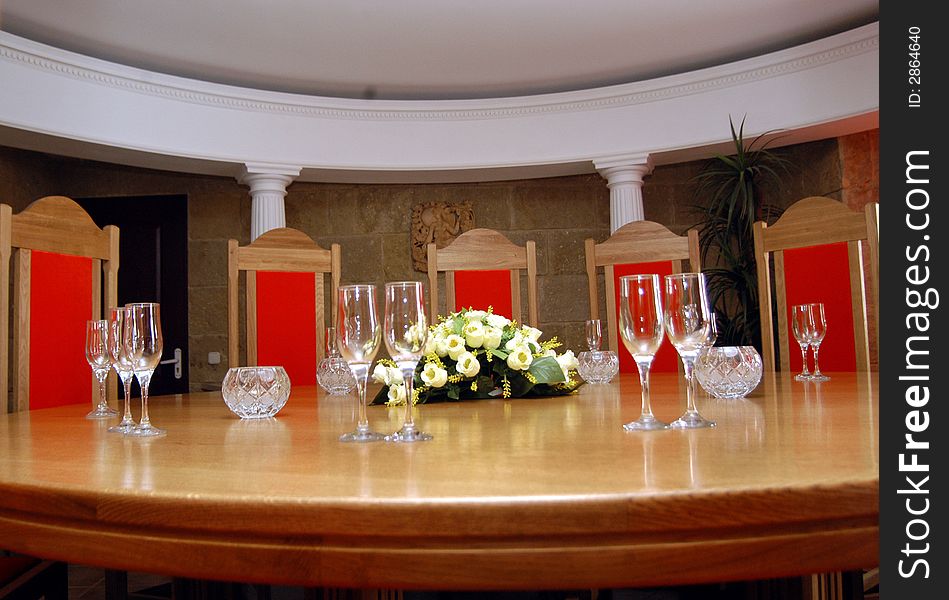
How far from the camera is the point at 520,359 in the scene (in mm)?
1399

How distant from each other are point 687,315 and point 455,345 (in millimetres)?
550

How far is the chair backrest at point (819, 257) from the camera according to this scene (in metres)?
2.15

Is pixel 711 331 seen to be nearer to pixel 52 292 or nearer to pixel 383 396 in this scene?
pixel 383 396

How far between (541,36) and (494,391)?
11.4ft

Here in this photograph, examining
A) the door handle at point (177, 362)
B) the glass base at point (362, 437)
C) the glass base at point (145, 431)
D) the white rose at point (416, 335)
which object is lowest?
the door handle at point (177, 362)

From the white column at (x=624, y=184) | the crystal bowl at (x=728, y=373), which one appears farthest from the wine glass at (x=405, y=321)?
the white column at (x=624, y=184)

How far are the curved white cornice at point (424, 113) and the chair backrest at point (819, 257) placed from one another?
8.56ft

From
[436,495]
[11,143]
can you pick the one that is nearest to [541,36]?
[11,143]

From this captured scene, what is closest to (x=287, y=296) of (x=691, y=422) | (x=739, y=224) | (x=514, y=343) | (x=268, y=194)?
(x=514, y=343)

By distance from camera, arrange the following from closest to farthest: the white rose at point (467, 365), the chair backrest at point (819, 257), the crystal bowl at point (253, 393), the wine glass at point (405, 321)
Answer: the wine glass at point (405, 321) < the crystal bowl at point (253, 393) < the white rose at point (467, 365) < the chair backrest at point (819, 257)

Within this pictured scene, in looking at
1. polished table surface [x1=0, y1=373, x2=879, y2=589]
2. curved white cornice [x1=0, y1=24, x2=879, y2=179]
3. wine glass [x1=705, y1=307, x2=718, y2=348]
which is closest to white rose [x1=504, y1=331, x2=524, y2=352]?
wine glass [x1=705, y1=307, x2=718, y2=348]

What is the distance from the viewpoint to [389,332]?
891mm

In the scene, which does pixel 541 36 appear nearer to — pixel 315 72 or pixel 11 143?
pixel 315 72

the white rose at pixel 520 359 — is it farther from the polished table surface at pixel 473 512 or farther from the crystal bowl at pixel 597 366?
the polished table surface at pixel 473 512
